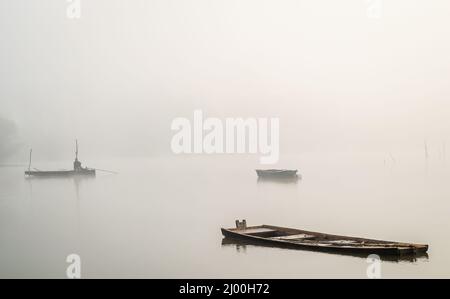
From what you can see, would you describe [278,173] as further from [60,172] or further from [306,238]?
[306,238]

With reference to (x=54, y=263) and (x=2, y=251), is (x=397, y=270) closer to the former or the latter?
(x=54, y=263)

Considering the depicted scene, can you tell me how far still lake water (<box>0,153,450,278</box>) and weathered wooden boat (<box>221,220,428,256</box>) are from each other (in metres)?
0.13

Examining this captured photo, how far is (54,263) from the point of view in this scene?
328 inches

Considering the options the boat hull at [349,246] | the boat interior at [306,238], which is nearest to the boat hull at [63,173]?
the boat interior at [306,238]

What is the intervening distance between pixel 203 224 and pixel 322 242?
180 inches

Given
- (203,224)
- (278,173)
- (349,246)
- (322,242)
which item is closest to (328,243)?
(322,242)

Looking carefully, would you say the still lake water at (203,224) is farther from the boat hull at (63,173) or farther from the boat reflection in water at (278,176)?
the boat hull at (63,173)

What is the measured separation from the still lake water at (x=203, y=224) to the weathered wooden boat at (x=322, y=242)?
0.44ft

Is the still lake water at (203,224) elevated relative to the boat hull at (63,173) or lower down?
lower down

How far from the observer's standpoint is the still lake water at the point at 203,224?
8.09 meters

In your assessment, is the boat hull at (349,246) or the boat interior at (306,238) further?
the boat interior at (306,238)

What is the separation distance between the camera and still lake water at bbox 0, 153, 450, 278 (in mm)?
8086

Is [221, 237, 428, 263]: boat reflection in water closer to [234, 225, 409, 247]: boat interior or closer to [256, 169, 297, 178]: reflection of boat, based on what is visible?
[234, 225, 409, 247]: boat interior
